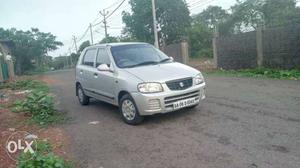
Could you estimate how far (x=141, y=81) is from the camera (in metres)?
6.21

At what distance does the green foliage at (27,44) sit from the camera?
46.6 m

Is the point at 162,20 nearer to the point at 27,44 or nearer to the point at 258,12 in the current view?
the point at 258,12

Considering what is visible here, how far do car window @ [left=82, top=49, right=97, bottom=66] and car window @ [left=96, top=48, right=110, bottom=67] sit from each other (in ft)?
1.07

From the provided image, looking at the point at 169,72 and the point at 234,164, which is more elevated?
the point at 169,72

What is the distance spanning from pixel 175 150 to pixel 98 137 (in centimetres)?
184

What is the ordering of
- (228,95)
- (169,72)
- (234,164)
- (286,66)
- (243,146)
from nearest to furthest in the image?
(234,164) < (243,146) < (169,72) < (228,95) < (286,66)

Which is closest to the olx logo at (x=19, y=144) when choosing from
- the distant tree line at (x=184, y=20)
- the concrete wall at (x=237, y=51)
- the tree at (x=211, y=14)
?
the concrete wall at (x=237, y=51)

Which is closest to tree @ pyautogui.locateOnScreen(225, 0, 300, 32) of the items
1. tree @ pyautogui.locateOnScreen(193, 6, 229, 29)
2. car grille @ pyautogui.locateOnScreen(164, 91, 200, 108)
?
tree @ pyautogui.locateOnScreen(193, 6, 229, 29)

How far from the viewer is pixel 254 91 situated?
923 cm

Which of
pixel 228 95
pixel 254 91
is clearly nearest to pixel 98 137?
pixel 228 95

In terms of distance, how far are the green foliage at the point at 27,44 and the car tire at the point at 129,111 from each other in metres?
40.8

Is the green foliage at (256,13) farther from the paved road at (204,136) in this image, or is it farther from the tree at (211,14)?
the paved road at (204,136)

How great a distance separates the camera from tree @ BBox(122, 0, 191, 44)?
130 feet

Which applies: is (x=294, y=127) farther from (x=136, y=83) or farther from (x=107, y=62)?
(x=107, y=62)
